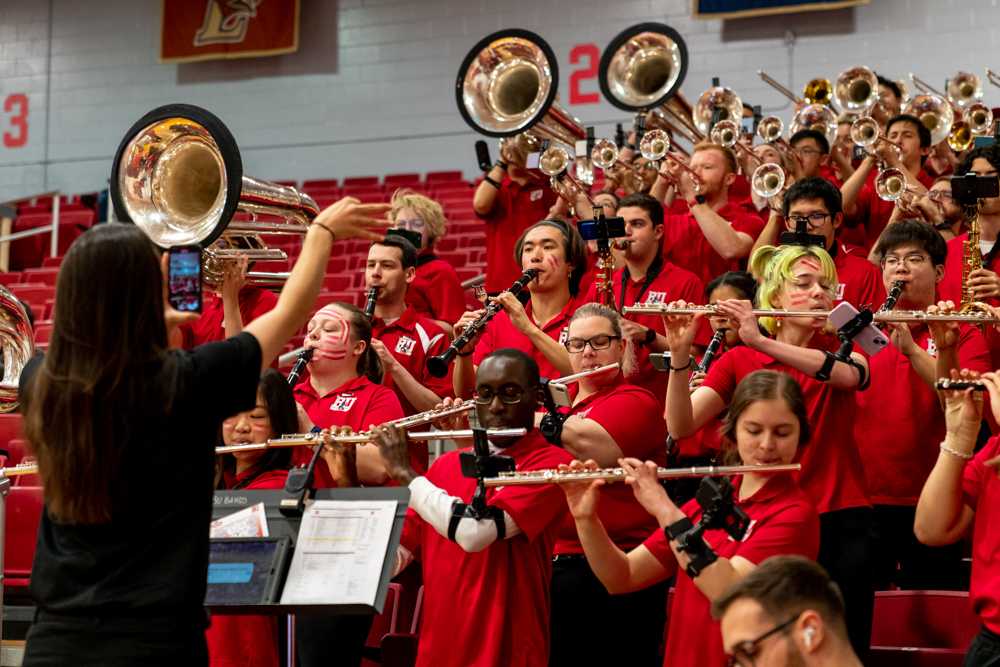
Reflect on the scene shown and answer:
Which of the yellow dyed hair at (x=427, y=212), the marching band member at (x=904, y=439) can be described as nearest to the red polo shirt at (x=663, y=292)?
the marching band member at (x=904, y=439)

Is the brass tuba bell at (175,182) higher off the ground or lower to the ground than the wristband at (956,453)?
higher

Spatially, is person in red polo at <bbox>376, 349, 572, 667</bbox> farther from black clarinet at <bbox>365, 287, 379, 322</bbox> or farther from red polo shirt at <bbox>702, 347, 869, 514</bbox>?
black clarinet at <bbox>365, 287, 379, 322</bbox>

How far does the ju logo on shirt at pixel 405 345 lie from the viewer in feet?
17.4

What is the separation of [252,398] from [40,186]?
12971 millimetres

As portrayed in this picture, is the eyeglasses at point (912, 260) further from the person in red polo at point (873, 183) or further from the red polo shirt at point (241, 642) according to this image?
the red polo shirt at point (241, 642)

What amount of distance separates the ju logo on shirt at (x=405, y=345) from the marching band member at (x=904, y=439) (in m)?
1.76

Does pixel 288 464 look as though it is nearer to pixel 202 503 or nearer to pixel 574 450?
pixel 574 450

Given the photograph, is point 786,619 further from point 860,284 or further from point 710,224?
point 710,224

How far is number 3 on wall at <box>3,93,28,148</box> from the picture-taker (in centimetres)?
1469

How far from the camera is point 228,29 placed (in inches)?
547

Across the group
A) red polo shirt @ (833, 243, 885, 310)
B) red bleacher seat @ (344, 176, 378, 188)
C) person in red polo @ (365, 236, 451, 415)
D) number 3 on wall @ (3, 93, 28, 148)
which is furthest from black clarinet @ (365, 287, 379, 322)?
number 3 on wall @ (3, 93, 28, 148)

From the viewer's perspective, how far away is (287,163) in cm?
1383

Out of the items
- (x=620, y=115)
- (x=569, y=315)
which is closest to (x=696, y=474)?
(x=569, y=315)

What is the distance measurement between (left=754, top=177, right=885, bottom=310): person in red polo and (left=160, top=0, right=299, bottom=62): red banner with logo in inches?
365
